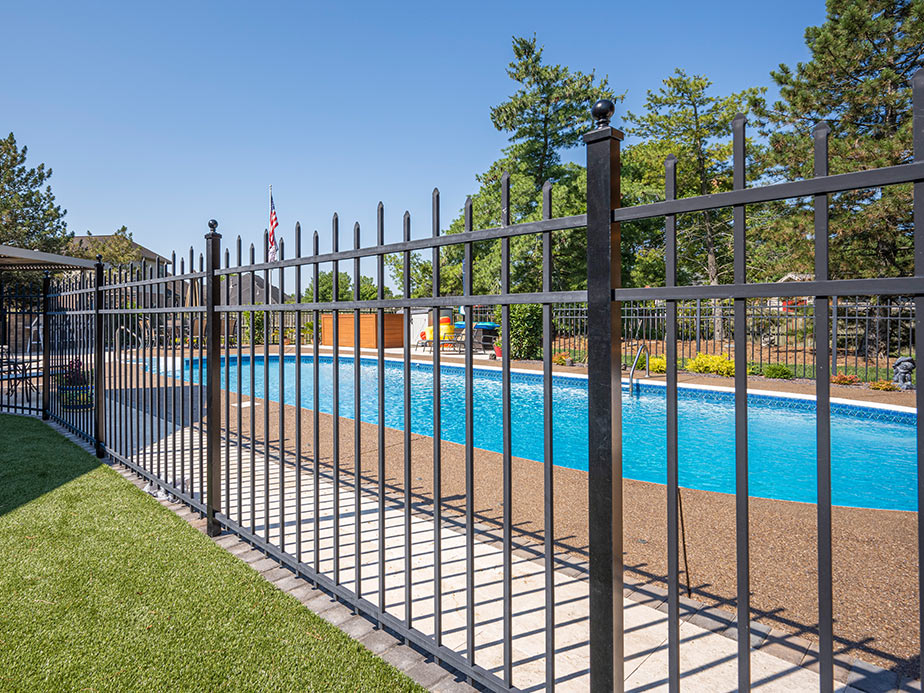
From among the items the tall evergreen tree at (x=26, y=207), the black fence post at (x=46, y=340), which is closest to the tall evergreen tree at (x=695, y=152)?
the black fence post at (x=46, y=340)

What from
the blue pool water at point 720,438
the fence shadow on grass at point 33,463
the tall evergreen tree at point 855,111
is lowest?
the blue pool water at point 720,438

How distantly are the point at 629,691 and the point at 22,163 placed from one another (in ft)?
114

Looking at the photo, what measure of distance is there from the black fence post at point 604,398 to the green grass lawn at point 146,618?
95 centimetres

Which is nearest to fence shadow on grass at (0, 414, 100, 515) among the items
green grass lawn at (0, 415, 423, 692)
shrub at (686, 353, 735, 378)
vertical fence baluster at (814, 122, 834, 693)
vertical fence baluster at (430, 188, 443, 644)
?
green grass lawn at (0, 415, 423, 692)

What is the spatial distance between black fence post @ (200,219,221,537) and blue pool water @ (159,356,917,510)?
2.20 metres

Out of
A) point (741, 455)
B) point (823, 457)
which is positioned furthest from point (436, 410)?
point (823, 457)

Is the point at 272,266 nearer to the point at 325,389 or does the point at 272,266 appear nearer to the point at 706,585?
the point at 706,585

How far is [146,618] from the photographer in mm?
2629

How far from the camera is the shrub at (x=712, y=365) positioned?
13.8 m

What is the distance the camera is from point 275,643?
7.93 feet

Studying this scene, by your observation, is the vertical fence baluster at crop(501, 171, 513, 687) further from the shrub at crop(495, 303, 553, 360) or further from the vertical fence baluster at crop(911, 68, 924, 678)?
the shrub at crop(495, 303, 553, 360)

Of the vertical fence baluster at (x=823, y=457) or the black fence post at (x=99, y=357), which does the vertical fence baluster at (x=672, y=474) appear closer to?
the vertical fence baluster at (x=823, y=457)

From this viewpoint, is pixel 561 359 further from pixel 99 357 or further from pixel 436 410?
pixel 436 410

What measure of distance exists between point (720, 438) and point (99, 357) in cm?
948
